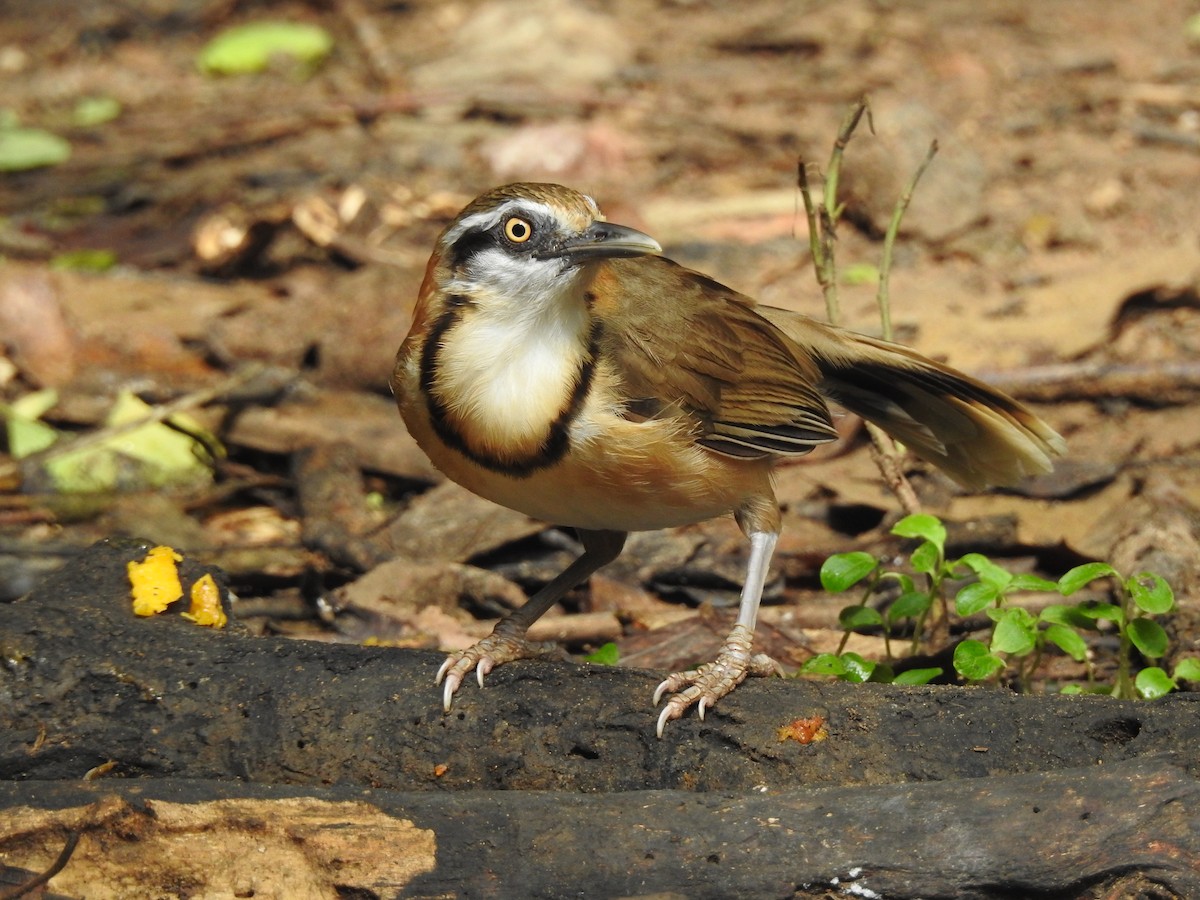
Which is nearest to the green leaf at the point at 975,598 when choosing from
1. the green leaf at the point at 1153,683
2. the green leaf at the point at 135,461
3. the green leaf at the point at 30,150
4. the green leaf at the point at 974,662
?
the green leaf at the point at 974,662

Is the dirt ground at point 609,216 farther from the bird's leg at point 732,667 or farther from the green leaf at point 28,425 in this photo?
the bird's leg at point 732,667

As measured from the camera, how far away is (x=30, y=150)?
10.7 m

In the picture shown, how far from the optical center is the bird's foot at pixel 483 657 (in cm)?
377

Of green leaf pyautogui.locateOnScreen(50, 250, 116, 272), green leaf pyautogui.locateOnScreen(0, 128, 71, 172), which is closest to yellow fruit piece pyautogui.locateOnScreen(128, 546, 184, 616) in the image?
green leaf pyautogui.locateOnScreen(50, 250, 116, 272)

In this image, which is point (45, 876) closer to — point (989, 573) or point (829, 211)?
point (989, 573)

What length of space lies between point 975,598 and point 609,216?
522cm

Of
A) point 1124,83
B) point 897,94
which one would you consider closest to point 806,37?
point 897,94

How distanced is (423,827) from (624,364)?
1548 mm

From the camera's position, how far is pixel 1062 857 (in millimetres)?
2986

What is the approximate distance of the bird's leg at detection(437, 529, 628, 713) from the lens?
12.5 feet

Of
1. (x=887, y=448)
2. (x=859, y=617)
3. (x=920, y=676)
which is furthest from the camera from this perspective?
(x=887, y=448)

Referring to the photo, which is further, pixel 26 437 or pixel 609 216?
pixel 609 216

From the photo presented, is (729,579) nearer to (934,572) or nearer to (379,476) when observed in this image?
(934,572)

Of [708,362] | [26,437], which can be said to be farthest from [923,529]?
[26,437]
